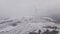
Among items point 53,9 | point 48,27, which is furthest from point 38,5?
point 48,27

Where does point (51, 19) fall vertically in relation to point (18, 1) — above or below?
below

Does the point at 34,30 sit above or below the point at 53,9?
below

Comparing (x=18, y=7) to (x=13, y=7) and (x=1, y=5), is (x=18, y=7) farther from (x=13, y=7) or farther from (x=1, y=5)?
(x=1, y=5)

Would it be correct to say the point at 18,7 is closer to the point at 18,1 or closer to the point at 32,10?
the point at 18,1

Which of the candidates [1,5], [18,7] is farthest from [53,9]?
[1,5]

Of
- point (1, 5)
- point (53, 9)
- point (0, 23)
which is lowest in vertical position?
point (0, 23)

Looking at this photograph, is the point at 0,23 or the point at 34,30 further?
the point at 0,23
